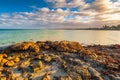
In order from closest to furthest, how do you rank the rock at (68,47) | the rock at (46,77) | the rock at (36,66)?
the rock at (46,77)
the rock at (36,66)
the rock at (68,47)

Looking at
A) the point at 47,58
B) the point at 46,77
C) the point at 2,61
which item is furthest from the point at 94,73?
the point at 2,61

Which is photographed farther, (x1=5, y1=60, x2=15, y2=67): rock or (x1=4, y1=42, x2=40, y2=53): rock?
(x1=4, y1=42, x2=40, y2=53): rock

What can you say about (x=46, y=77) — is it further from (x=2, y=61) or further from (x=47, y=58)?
(x=2, y=61)

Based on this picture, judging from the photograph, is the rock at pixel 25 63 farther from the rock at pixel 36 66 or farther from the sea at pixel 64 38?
the sea at pixel 64 38

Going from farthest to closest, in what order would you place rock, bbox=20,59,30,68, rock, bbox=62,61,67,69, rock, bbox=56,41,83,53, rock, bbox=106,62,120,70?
rock, bbox=56,41,83,53
rock, bbox=106,62,120,70
rock, bbox=62,61,67,69
rock, bbox=20,59,30,68

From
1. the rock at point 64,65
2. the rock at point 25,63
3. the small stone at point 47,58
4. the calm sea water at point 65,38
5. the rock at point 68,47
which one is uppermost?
the rock at point 68,47

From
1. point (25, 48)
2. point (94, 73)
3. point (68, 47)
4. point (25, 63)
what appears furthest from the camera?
point (68, 47)

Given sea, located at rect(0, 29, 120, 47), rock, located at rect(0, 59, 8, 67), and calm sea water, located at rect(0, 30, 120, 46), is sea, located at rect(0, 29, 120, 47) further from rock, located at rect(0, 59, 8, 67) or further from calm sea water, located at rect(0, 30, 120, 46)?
rock, located at rect(0, 59, 8, 67)

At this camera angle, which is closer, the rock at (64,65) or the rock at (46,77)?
the rock at (46,77)

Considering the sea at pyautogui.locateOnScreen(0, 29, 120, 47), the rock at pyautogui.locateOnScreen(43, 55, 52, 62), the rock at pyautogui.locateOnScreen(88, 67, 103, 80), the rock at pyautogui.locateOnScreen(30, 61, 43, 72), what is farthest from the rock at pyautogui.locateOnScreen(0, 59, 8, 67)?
the sea at pyautogui.locateOnScreen(0, 29, 120, 47)

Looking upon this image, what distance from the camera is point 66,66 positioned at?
11.4 metres

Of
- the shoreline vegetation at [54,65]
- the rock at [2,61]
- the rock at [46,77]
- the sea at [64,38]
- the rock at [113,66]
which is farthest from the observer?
the sea at [64,38]

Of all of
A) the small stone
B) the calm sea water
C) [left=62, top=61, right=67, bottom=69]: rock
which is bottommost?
the calm sea water

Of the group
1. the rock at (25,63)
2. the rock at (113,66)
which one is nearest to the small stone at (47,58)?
the rock at (25,63)
